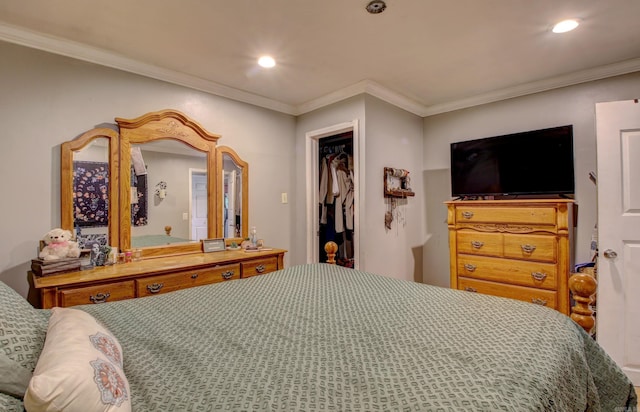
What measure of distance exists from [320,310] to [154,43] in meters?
2.15

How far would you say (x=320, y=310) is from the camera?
4.34 feet

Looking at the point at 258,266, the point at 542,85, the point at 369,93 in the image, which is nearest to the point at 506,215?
the point at 542,85

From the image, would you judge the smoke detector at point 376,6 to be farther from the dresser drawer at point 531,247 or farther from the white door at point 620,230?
the dresser drawer at point 531,247

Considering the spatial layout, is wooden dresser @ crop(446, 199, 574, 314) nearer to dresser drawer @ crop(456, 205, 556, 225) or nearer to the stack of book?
dresser drawer @ crop(456, 205, 556, 225)

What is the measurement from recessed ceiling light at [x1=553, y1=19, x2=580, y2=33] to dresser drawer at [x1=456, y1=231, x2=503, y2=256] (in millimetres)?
1552

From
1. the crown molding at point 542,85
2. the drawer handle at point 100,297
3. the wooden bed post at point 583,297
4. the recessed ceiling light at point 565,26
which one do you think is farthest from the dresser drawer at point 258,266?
the recessed ceiling light at point 565,26

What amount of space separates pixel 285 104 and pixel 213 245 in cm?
173

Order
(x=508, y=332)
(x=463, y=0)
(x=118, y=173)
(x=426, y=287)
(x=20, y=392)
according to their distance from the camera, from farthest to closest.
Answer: (x=118, y=173) → (x=463, y=0) → (x=426, y=287) → (x=508, y=332) → (x=20, y=392)

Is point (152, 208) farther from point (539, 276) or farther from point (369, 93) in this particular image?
point (539, 276)

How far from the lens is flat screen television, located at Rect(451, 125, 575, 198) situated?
2.68 meters

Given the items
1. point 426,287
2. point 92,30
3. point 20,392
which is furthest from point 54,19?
point 426,287

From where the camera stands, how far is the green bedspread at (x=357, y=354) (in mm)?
723

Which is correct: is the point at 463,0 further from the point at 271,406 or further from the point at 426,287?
the point at 271,406

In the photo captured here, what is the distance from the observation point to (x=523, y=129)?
3.03 m
